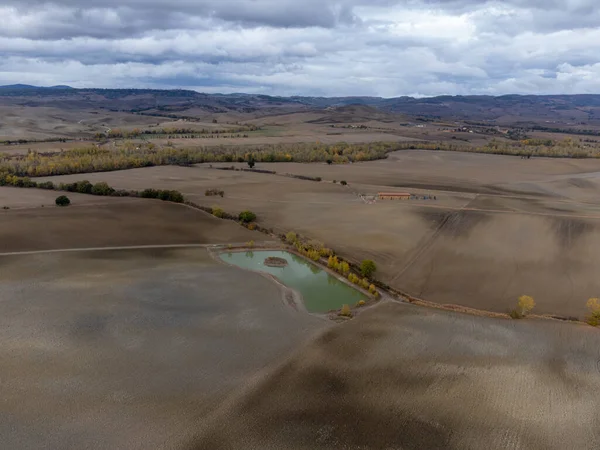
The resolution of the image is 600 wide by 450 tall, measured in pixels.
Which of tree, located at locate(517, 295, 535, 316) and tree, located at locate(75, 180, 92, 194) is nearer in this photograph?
tree, located at locate(517, 295, 535, 316)

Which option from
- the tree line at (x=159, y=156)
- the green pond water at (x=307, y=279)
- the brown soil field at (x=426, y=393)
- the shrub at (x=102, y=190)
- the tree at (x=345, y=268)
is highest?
the tree line at (x=159, y=156)

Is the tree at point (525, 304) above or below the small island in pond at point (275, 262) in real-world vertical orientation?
above

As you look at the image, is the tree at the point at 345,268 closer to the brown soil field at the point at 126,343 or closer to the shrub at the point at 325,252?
the shrub at the point at 325,252

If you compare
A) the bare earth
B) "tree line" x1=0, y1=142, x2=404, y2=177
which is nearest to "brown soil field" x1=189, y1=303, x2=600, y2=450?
the bare earth

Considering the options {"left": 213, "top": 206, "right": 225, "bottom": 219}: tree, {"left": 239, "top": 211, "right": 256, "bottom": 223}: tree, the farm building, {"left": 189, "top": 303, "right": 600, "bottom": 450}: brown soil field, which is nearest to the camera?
{"left": 189, "top": 303, "right": 600, "bottom": 450}: brown soil field

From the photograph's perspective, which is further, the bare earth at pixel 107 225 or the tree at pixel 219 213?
the tree at pixel 219 213

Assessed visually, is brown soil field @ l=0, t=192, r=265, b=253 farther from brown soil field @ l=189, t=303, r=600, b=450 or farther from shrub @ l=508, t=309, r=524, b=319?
shrub @ l=508, t=309, r=524, b=319

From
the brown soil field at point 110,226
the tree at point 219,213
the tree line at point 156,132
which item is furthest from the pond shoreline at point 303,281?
the tree line at point 156,132
